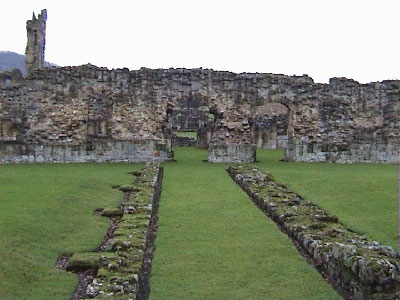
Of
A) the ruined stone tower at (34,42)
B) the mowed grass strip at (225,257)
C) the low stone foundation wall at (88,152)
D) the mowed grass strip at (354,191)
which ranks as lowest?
the mowed grass strip at (225,257)

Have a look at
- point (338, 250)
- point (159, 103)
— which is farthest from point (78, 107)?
point (338, 250)

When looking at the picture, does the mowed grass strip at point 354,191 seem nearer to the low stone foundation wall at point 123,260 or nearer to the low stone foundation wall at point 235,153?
the low stone foundation wall at point 235,153

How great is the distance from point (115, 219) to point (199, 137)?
24.7 m

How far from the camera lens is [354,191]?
1427 centimetres

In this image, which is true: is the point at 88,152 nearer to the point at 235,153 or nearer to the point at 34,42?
the point at 235,153

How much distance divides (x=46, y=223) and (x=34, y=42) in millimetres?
39294

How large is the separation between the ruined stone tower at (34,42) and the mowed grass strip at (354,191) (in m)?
30.5

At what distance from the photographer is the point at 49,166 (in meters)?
21.0

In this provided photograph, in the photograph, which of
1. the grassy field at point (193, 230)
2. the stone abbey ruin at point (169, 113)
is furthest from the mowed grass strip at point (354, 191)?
the stone abbey ruin at point (169, 113)

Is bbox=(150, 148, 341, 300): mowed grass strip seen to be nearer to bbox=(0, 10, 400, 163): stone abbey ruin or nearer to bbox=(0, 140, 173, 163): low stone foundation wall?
bbox=(0, 140, 173, 163): low stone foundation wall

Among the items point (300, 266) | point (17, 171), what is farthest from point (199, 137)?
point (300, 266)

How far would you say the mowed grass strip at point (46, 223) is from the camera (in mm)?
7175

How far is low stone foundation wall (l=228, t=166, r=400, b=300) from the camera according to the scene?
20.8 feet

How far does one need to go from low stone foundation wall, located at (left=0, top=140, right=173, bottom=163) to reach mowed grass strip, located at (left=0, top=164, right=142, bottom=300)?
3682 millimetres
